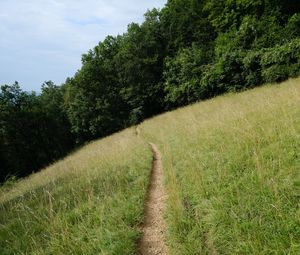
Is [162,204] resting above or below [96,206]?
below

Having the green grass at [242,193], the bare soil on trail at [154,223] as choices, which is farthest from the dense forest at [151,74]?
the bare soil on trail at [154,223]

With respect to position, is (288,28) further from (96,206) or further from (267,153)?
(96,206)

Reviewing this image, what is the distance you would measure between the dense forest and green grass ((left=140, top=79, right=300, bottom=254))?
16021 mm

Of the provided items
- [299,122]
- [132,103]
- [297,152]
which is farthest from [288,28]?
[297,152]

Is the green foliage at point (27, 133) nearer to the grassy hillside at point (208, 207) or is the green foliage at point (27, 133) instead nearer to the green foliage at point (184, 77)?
the green foliage at point (184, 77)

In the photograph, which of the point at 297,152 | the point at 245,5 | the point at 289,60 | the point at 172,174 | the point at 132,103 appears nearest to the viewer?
the point at 297,152

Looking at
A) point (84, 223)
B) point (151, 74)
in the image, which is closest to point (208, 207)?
point (84, 223)

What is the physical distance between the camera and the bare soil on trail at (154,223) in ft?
16.0

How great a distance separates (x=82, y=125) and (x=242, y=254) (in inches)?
1616

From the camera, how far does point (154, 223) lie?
5.68 meters

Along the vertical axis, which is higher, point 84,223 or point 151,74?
point 151,74

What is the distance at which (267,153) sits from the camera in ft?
20.1

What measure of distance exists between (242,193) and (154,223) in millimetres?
1649

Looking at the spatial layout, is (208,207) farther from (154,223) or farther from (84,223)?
(84,223)
